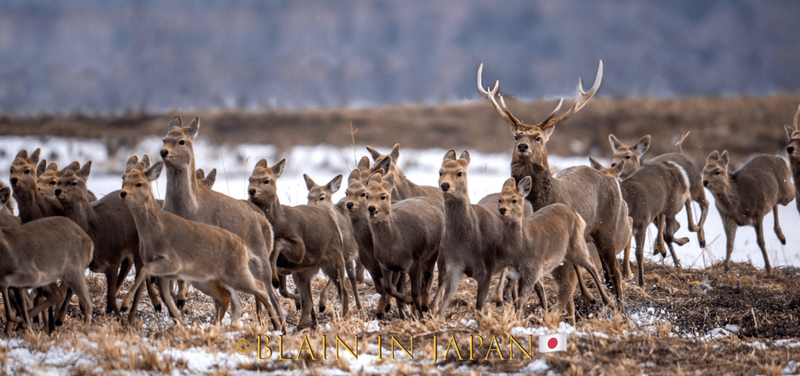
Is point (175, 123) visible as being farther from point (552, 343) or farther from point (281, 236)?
point (552, 343)

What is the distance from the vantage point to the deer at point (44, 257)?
22.4 ft

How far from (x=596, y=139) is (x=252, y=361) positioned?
27093mm

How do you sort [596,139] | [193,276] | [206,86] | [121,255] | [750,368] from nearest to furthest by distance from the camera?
[750,368], [193,276], [121,255], [596,139], [206,86]

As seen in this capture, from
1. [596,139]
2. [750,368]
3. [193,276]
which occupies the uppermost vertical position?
[596,139]

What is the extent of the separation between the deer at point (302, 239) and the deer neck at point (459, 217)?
5.18ft

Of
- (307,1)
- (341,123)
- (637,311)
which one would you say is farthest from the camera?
(307,1)

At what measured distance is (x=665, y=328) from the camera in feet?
23.3

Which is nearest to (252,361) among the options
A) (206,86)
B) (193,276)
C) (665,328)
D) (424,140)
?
(193,276)

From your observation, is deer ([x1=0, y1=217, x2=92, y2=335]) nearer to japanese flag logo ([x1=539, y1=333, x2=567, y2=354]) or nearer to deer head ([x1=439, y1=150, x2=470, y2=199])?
deer head ([x1=439, y1=150, x2=470, y2=199])

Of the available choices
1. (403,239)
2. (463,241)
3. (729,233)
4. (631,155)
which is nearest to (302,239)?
(403,239)

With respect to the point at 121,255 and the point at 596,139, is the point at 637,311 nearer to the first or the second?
the point at 121,255

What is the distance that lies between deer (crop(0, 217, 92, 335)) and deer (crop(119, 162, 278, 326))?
0.53 metres

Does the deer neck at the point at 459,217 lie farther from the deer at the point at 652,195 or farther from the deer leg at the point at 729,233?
the deer leg at the point at 729,233

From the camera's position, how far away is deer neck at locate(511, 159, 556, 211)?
9.02 metres
